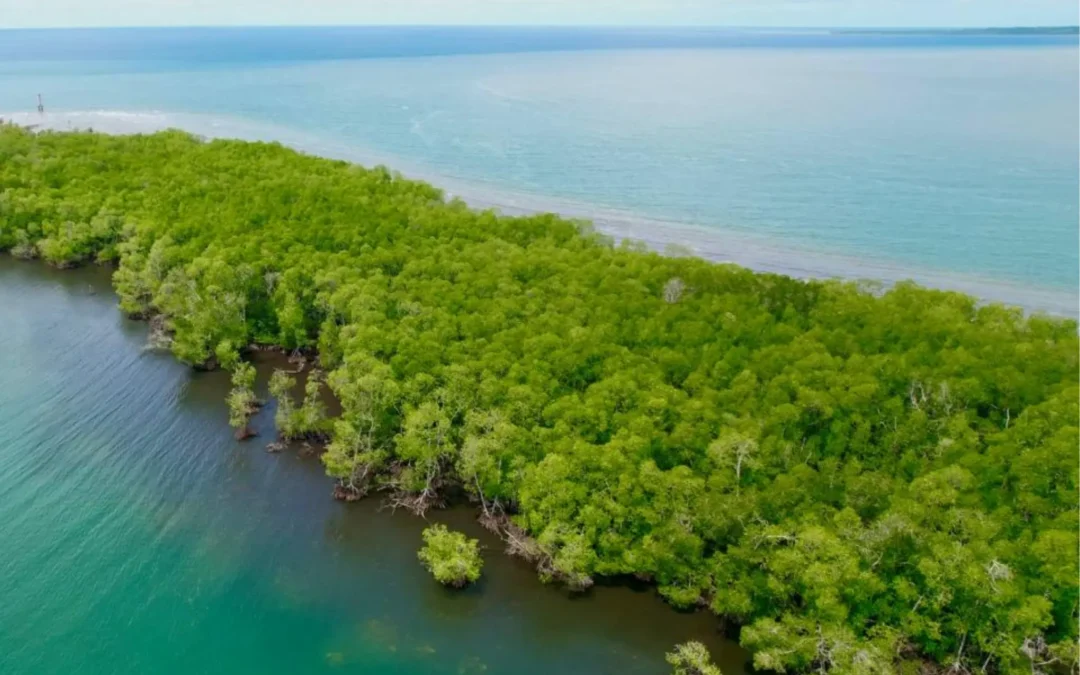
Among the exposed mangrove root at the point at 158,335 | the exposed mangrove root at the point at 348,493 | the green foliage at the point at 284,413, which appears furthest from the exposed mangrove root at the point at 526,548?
the exposed mangrove root at the point at 158,335

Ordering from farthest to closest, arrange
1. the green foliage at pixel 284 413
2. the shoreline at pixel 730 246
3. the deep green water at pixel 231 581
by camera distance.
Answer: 1. the shoreline at pixel 730 246
2. the green foliage at pixel 284 413
3. the deep green water at pixel 231 581

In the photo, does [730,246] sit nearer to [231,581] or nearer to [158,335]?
[158,335]

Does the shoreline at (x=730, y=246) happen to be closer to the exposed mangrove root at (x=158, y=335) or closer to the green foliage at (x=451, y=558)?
the exposed mangrove root at (x=158, y=335)

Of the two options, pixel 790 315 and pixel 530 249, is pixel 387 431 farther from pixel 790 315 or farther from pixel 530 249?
pixel 790 315

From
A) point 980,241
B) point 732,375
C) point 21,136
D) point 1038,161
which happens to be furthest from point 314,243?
point 1038,161

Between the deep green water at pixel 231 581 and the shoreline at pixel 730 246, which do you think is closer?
the deep green water at pixel 231 581
